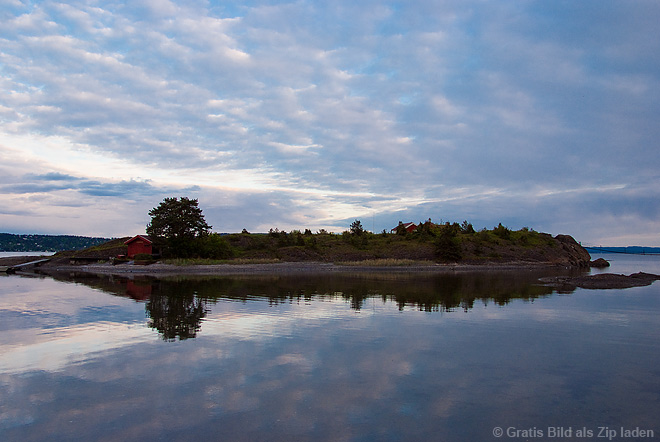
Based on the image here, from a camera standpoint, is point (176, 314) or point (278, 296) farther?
point (278, 296)

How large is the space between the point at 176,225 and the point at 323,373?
180 ft

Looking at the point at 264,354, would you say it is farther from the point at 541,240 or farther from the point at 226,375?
the point at 541,240

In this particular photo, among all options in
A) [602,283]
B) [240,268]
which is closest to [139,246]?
[240,268]

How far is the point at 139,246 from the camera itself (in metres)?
68.1

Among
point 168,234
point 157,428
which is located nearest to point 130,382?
point 157,428

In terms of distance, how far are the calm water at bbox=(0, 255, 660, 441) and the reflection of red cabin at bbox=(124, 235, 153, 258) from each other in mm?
44600

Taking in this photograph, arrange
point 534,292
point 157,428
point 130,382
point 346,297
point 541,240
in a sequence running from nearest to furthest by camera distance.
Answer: point 157,428
point 130,382
point 346,297
point 534,292
point 541,240

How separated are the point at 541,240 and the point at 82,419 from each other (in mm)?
101169

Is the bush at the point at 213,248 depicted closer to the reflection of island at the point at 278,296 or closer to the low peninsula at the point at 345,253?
the low peninsula at the point at 345,253

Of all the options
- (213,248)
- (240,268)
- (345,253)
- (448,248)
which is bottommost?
(240,268)

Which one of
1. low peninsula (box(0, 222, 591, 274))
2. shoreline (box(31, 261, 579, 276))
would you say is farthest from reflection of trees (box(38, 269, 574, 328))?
low peninsula (box(0, 222, 591, 274))

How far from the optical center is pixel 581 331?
18.1 m

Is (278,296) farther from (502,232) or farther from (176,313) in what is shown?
(502,232)

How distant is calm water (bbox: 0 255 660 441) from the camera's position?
8.66 meters
